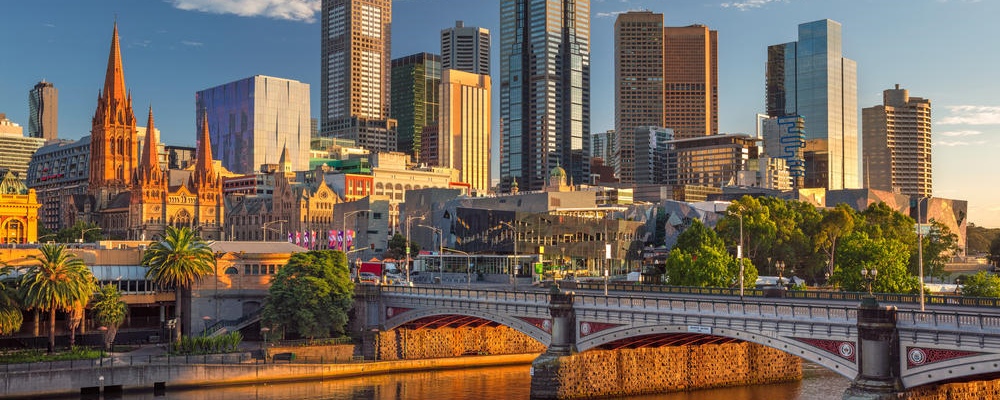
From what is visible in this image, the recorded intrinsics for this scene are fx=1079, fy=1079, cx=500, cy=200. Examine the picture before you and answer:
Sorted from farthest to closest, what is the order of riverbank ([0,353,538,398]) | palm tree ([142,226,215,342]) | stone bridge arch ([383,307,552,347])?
palm tree ([142,226,215,342])
stone bridge arch ([383,307,552,347])
riverbank ([0,353,538,398])

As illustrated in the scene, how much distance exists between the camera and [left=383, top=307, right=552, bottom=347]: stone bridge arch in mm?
86838

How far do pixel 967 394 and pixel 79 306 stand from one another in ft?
244

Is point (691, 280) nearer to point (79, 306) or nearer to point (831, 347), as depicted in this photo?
point (831, 347)

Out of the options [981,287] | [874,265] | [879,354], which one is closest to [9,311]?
[879,354]

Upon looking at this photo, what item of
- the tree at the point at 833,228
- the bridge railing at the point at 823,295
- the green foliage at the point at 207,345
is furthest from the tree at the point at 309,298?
the tree at the point at 833,228

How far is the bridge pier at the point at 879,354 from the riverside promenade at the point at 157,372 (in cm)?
5185

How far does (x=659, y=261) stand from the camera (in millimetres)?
176875

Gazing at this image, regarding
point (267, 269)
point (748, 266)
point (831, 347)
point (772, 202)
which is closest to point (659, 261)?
point (772, 202)

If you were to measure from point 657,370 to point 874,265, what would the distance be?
3771 cm

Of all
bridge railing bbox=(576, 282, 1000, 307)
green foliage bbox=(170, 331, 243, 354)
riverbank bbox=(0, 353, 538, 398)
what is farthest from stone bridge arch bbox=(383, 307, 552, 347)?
green foliage bbox=(170, 331, 243, 354)

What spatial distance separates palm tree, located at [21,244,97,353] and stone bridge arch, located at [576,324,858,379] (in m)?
49.9

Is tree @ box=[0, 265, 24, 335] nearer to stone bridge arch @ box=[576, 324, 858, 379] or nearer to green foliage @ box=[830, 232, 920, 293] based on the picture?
stone bridge arch @ box=[576, 324, 858, 379]

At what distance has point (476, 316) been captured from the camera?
9375 centimetres

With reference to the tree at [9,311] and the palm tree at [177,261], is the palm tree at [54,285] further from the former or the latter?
the palm tree at [177,261]
